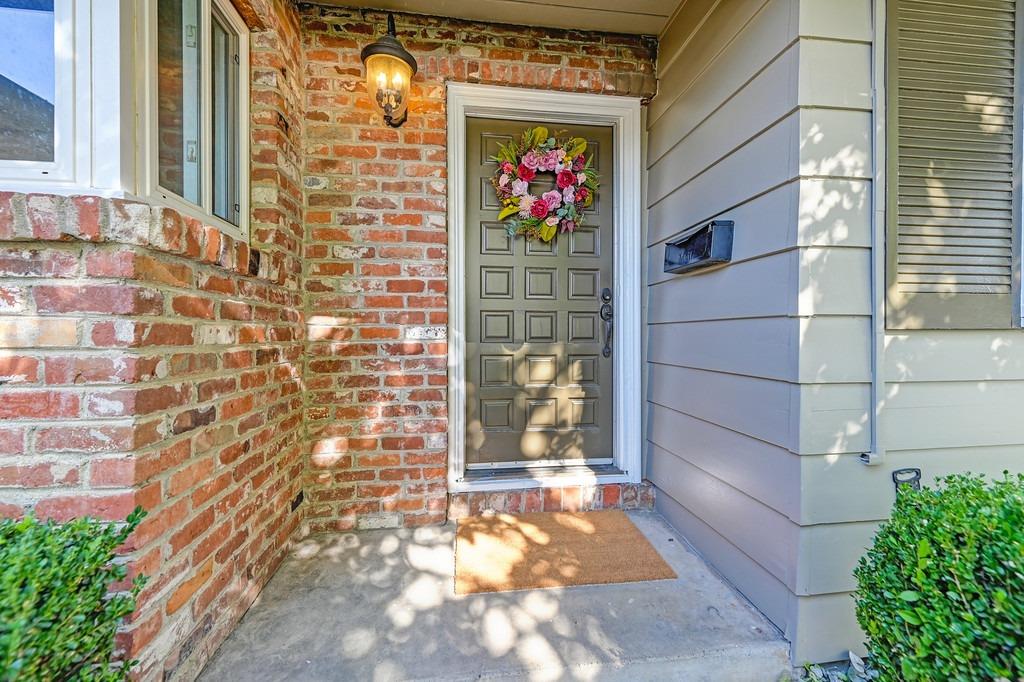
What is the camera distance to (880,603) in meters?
1.10

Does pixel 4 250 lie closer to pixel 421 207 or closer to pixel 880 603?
pixel 421 207

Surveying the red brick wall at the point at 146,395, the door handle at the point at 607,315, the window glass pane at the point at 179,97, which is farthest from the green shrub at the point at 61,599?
the door handle at the point at 607,315

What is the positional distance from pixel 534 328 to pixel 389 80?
138 cm

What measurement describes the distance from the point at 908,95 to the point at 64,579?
258 centimetres

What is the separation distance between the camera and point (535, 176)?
7.61 feet

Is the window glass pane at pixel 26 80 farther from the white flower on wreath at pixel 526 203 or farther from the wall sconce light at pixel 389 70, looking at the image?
the white flower on wreath at pixel 526 203

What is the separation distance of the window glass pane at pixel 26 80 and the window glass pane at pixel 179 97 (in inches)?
8.3

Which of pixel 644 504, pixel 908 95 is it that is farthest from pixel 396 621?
pixel 908 95

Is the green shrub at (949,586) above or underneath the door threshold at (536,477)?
above

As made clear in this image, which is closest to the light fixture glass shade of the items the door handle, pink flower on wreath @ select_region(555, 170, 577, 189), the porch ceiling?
the porch ceiling

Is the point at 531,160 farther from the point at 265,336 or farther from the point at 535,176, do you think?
the point at 265,336

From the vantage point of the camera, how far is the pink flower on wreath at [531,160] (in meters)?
2.28

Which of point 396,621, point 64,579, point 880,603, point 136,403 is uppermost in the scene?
point 136,403

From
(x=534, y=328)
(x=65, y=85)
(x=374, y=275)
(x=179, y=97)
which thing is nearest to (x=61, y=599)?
(x=65, y=85)
